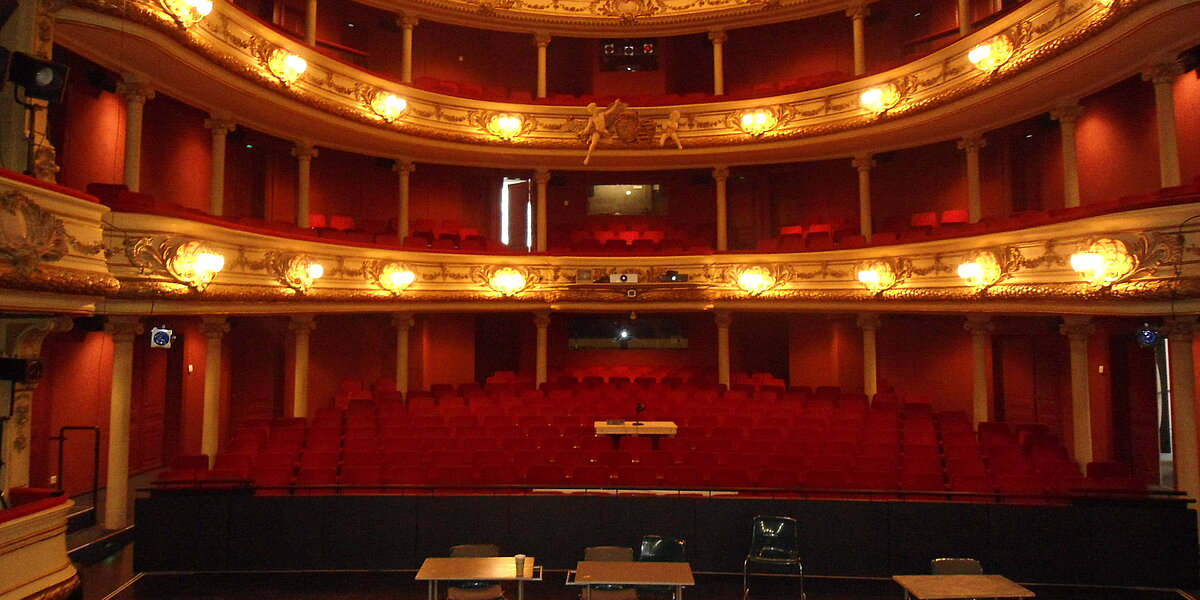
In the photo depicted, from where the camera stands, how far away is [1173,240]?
7547 mm

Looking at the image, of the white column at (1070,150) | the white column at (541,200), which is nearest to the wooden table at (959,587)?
the white column at (1070,150)

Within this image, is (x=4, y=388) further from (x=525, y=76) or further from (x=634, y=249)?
(x=525, y=76)

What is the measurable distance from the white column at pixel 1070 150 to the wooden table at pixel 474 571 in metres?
9.98

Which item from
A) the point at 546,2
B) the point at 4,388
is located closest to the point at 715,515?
the point at 4,388

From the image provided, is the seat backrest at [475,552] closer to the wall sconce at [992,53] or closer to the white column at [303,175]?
the white column at [303,175]

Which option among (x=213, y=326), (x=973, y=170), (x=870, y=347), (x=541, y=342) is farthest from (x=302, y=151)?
(x=973, y=170)

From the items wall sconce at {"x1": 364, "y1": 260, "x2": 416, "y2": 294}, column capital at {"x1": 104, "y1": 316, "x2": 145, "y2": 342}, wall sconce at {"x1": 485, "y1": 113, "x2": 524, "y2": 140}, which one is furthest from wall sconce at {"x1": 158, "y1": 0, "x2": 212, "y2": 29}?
wall sconce at {"x1": 485, "y1": 113, "x2": 524, "y2": 140}

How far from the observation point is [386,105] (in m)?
13.7

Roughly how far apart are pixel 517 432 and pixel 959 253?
7452 mm

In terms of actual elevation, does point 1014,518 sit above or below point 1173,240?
below

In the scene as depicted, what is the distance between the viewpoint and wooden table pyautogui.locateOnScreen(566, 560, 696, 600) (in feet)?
17.9

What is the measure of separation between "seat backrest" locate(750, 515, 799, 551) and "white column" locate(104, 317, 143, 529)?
7.81 m

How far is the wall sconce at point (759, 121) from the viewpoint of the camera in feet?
49.0

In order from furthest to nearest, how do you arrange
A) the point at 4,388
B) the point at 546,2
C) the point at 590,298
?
the point at 546,2 < the point at 590,298 < the point at 4,388
